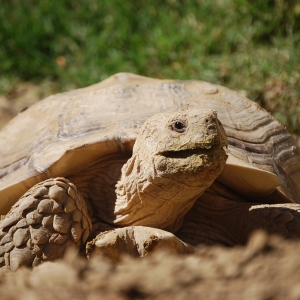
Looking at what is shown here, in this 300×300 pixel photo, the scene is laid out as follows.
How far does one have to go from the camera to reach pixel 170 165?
3.03 m

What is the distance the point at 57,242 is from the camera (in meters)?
3.14

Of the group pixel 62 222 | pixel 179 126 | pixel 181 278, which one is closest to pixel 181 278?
pixel 181 278

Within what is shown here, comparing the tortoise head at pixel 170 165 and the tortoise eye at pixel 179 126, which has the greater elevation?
the tortoise eye at pixel 179 126

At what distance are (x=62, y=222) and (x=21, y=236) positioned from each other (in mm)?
210

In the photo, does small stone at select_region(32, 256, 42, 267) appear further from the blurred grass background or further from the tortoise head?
the blurred grass background

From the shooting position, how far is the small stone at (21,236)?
3137 millimetres

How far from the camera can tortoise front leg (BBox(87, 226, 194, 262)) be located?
9.77ft

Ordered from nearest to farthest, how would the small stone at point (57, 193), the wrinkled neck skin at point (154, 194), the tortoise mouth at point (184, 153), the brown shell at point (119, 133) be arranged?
1. the tortoise mouth at point (184, 153)
2. the wrinkled neck skin at point (154, 194)
3. the small stone at point (57, 193)
4. the brown shell at point (119, 133)

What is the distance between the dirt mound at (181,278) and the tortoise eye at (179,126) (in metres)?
0.88

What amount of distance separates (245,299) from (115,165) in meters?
1.80

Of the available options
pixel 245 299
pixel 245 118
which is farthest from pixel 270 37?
pixel 245 299

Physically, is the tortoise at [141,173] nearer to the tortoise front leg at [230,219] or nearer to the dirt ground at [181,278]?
the tortoise front leg at [230,219]

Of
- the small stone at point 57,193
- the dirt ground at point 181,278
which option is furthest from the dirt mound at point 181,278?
the small stone at point 57,193

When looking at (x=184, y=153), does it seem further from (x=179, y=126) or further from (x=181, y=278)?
(x=181, y=278)
